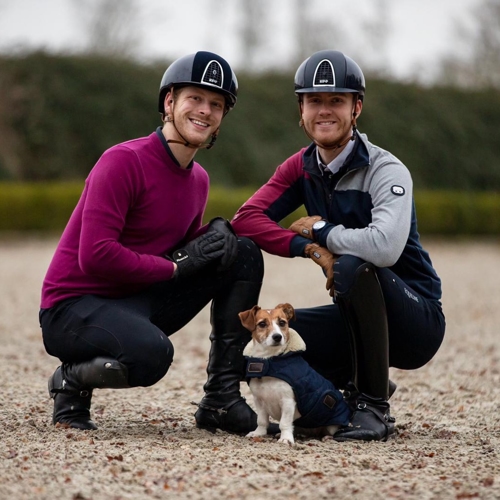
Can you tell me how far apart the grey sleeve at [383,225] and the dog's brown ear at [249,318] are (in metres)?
0.48

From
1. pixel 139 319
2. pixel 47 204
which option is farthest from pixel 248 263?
pixel 47 204

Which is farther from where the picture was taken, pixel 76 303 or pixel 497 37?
pixel 497 37

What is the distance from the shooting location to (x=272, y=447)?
3914 mm

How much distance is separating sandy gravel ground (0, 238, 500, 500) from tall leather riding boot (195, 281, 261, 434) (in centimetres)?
11

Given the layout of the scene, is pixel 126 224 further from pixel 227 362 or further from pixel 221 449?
pixel 221 449

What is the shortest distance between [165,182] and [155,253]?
36 cm

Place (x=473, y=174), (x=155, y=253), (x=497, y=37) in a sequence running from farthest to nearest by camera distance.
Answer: (x=497, y=37) < (x=473, y=174) < (x=155, y=253)

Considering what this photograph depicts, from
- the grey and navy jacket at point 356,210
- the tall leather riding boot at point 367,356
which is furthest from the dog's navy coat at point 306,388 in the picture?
the grey and navy jacket at point 356,210

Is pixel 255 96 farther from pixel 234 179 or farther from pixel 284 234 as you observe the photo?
pixel 284 234

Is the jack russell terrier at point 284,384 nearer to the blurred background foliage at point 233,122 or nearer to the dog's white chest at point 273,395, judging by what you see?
the dog's white chest at point 273,395

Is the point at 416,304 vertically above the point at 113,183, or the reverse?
the point at 113,183

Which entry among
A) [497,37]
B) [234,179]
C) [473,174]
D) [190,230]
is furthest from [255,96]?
[190,230]

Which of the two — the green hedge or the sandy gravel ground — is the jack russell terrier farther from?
the green hedge

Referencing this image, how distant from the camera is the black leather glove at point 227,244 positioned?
433cm
